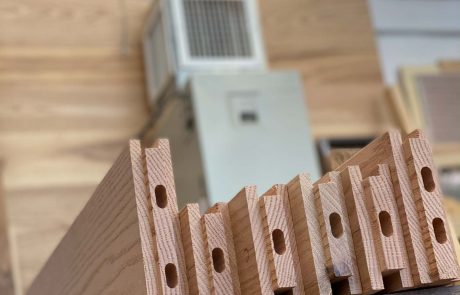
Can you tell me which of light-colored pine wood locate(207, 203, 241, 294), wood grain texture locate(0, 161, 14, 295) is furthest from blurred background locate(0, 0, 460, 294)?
light-colored pine wood locate(207, 203, 241, 294)

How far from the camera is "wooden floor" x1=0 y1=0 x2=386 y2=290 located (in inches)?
104

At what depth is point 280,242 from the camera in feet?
3.04

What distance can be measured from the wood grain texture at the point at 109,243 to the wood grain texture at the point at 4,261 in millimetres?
1330

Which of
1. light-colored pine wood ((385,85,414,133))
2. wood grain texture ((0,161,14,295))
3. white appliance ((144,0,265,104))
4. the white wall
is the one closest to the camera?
wood grain texture ((0,161,14,295))

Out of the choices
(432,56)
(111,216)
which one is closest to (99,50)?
→ (432,56)

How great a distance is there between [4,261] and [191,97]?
704mm

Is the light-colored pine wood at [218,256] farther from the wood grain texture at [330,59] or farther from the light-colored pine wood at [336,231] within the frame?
the wood grain texture at [330,59]

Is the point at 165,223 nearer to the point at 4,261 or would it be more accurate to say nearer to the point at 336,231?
the point at 336,231

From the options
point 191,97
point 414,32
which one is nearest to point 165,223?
point 191,97

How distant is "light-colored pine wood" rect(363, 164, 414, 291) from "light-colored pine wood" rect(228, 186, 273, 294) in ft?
0.38

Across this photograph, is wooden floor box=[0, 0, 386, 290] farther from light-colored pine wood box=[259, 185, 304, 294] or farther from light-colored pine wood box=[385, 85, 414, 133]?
light-colored pine wood box=[259, 185, 304, 294]

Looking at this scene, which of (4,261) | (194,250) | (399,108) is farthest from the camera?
(399,108)

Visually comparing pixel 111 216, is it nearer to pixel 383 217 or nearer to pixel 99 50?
pixel 383 217

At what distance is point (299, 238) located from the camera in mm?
925
